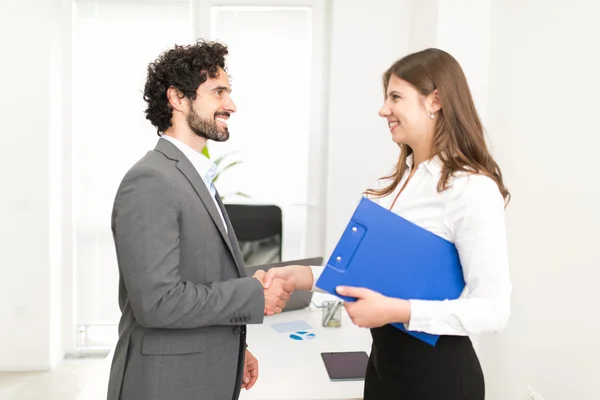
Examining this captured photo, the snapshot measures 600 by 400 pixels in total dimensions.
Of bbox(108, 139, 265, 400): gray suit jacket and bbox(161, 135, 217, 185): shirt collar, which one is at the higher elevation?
bbox(161, 135, 217, 185): shirt collar

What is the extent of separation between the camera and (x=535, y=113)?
255 cm

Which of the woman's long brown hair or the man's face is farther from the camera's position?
the man's face

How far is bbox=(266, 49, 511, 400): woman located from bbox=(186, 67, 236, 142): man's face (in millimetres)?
507

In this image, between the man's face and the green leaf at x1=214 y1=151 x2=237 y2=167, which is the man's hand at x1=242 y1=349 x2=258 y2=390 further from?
the green leaf at x1=214 y1=151 x2=237 y2=167

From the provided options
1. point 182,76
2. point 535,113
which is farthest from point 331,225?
point 182,76

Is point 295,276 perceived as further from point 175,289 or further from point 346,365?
point 175,289

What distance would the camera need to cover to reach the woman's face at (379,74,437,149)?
1507mm

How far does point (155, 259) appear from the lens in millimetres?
1318

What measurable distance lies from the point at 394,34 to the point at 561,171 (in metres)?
2.01

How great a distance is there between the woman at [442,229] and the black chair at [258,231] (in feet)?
6.12

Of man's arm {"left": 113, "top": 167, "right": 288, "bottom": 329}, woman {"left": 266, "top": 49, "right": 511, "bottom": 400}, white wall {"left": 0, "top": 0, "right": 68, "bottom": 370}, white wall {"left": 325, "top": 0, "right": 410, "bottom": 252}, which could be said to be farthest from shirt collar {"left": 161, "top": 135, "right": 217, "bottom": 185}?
white wall {"left": 0, "top": 0, "right": 68, "bottom": 370}

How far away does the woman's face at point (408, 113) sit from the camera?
4.94 ft

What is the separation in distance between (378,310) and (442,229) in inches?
11.0

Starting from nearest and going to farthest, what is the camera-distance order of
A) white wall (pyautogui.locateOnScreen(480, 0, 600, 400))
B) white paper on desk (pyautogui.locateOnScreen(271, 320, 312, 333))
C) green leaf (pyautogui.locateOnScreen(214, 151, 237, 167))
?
white wall (pyautogui.locateOnScreen(480, 0, 600, 400)) → white paper on desk (pyautogui.locateOnScreen(271, 320, 312, 333)) → green leaf (pyautogui.locateOnScreen(214, 151, 237, 167))
